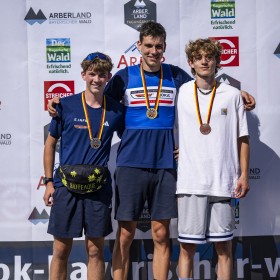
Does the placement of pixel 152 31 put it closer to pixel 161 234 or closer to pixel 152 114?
pixel 152 114

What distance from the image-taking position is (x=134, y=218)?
373 centimetres

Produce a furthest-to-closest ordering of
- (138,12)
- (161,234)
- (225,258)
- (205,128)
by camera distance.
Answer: (138,12), (161,234), (225,258), (205,128)

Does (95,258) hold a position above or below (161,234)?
below

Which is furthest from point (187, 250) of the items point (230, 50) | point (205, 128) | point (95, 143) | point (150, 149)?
point (230, 50)

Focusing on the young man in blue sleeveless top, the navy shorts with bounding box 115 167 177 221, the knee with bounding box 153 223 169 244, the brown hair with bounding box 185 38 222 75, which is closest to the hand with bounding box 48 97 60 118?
the young man in blue sleeveless top

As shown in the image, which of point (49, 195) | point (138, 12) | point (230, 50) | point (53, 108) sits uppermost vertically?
point (138, 12)

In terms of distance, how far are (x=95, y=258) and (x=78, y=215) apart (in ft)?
1.05

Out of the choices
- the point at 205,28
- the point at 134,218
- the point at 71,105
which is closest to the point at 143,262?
the point at 134,218

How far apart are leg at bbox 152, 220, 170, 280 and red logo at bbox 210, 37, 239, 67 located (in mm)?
1366

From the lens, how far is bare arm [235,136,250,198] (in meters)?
3.59

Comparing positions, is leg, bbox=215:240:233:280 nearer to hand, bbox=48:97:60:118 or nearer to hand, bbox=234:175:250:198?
hand, bbox=234:175:250:198

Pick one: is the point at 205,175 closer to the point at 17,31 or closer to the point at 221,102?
the point at 221,102

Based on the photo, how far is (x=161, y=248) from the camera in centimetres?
381

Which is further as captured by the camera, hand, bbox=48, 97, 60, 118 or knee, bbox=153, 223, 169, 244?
knee, bbox=153, 223, 169, 244
